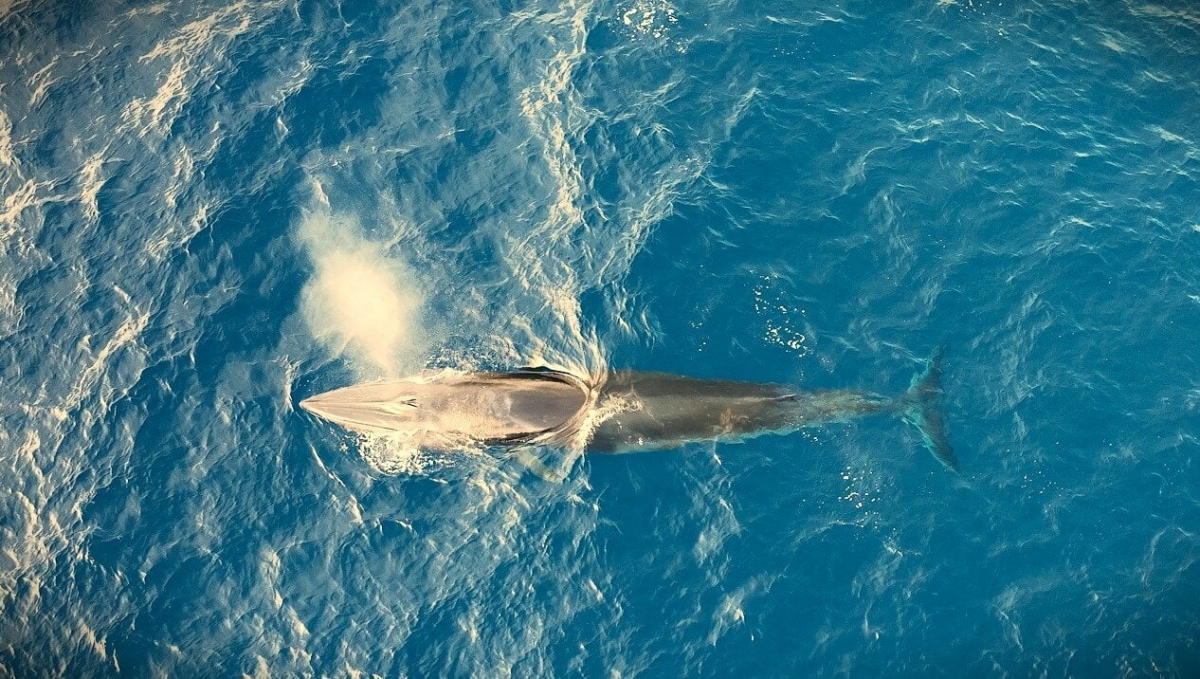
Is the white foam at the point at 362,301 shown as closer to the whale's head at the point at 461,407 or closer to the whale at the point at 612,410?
the whale's head at the point at 461,407

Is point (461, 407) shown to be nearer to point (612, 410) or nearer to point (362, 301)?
point (612, 410)

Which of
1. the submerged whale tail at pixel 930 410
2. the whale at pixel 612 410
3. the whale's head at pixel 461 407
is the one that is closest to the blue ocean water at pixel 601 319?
the submerged whale tail at pixel 930 410

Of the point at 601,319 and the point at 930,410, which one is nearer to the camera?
the point at 930,410

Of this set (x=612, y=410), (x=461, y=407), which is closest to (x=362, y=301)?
(x=461, y=407)

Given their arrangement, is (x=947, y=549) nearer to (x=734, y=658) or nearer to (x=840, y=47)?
(x=734, y=658)

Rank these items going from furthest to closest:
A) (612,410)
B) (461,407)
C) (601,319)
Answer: (601,319) < (461,407) < (612,410)

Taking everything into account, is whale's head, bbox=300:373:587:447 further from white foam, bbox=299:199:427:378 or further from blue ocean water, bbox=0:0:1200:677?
white foam, bbox=299:199:427:378

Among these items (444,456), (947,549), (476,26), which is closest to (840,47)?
(476,26)
